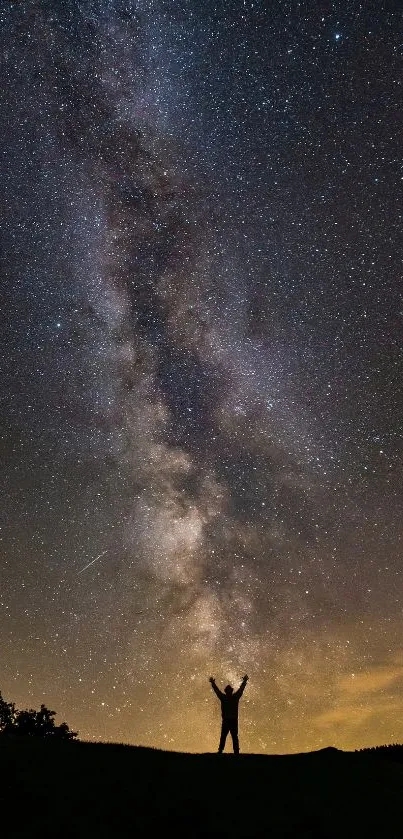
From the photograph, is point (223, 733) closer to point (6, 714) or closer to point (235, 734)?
point (235, 734)

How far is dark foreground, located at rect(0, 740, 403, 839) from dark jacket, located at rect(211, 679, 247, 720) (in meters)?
1.07

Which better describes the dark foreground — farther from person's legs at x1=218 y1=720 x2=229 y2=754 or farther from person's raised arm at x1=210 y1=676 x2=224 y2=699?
person's raised arm at x1=210 y1=676 x2=224 y2=699

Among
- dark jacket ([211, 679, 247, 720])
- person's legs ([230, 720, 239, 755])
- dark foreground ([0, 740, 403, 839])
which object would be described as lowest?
dark foreground ([0, 740, 403, 839])

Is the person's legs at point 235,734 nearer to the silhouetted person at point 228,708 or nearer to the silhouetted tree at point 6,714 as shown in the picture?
the silhouetted person at point 228,708

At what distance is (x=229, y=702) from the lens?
48.8ft

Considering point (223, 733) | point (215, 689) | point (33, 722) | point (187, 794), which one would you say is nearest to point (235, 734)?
point (223, 733)

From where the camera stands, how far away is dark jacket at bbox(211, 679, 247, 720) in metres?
14.8

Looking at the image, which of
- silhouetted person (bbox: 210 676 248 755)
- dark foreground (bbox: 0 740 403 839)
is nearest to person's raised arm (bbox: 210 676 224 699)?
silhouetted person (bbox: 210 676 248 755)

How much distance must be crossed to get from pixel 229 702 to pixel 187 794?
422cm

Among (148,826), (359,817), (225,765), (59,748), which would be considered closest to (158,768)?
(225,765)

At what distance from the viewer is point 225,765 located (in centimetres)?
1288

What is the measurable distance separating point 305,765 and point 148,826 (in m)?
5.46

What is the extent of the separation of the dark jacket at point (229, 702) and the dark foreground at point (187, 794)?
1.07m

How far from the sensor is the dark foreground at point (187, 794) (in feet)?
30.4
